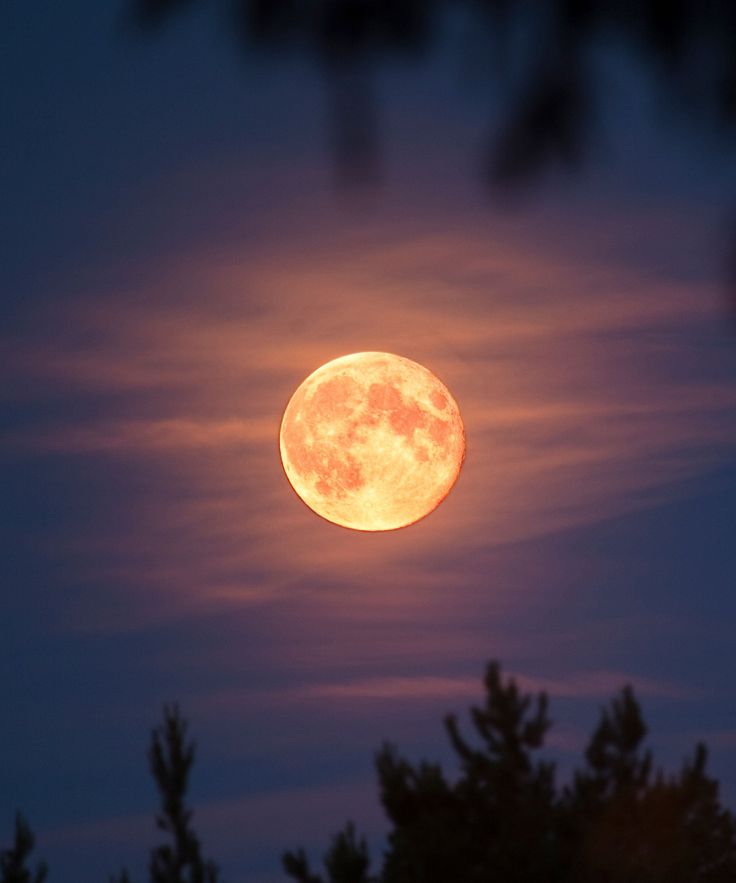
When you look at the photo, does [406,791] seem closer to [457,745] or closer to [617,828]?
[457,745]

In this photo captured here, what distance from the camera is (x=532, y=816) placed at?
84.6 ft

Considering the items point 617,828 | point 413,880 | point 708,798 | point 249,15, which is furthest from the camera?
point 708,798

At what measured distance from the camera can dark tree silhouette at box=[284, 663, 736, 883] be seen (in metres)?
25.2

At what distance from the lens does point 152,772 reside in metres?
27.5

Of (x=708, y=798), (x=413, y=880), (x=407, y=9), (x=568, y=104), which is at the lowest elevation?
(x=568, y=104)

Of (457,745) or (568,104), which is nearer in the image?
(568,104)

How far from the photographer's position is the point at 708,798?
2888 cm

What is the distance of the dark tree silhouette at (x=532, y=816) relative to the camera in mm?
25156

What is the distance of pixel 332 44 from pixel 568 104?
1.64ft

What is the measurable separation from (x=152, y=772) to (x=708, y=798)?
1135 cm

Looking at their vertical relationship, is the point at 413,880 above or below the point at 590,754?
below

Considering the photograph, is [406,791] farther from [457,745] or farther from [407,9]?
[407,9]

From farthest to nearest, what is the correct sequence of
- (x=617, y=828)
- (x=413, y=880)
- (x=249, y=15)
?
(x=617, y=828) → (x=413, y=880) → (x=249, y=15)

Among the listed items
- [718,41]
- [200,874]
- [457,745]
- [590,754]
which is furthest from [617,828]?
[718,41]
